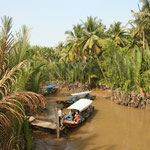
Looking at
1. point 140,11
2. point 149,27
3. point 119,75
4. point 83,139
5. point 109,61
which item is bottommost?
point 83,139

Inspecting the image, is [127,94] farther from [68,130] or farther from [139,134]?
[68,130]

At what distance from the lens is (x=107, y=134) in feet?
31.7

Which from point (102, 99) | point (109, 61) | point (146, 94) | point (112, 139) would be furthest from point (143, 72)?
point (112, 139)

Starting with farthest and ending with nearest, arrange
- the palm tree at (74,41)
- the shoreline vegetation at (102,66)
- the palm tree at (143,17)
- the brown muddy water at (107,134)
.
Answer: the palm tree at (74,41), the palm tree at (143,17), the brown muddy water at (107,134), the shoreline vegetation at (102,66)

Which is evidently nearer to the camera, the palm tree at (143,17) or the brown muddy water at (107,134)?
the brown muddy water at (107,134)

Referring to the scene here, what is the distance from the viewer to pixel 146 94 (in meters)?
13.5

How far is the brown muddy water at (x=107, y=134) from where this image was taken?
8267 mm

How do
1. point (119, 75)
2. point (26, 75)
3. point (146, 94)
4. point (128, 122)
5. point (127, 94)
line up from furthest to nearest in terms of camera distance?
point (119, 75), point (127, 94), point (146, 94), point (128, 122), point (26, 75)

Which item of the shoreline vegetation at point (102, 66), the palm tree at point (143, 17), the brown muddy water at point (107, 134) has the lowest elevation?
the brown muddy water at point (107, 134)

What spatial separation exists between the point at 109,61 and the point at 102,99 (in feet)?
14.6

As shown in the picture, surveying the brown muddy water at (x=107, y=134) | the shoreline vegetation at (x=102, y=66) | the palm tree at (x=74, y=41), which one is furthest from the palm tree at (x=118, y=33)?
the brown muddy water at (x=107, y=134)

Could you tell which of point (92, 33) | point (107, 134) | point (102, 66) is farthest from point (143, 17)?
point (107, 134)

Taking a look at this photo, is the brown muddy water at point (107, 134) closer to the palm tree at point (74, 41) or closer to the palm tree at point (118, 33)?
the palm tree at point (74, 41)

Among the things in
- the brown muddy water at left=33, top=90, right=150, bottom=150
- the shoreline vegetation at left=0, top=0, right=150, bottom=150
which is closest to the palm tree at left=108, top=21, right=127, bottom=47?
the shoreline vegetation at left=0, top=0, right=150, bottom=150
